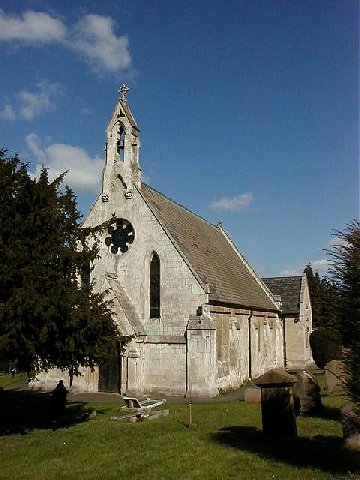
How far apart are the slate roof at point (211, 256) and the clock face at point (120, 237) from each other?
1.80 metres

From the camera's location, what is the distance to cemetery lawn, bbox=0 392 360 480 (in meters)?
10.2

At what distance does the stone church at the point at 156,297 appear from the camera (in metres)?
23.0

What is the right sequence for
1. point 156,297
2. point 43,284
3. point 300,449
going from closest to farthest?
point 300,449 → point 43,284 → point 156,297

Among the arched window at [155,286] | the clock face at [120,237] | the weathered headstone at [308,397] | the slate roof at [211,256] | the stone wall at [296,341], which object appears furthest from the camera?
the stone wall at [296,341]

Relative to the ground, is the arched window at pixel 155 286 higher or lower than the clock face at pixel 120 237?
lower

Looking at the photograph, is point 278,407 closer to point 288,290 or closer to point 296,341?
point 296,341

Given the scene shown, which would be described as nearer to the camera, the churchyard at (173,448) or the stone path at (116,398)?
the churchyard at (173,448)

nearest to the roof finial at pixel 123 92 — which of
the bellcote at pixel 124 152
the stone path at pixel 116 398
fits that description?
the bellcote at pixel 124 152

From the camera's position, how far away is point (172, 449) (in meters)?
12.2

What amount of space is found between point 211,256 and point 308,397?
1384 centimetres

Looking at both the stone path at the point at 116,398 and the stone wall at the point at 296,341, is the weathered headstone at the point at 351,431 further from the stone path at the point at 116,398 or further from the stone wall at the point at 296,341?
the stone wall at the point at 296,341

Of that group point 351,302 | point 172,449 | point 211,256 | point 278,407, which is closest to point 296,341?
point 211,256

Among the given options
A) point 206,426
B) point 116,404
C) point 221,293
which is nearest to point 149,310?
point 221,293

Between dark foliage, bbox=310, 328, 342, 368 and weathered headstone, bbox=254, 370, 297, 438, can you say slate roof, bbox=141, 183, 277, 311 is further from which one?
weathered headstone, bbox=254, 370, 297, 438
